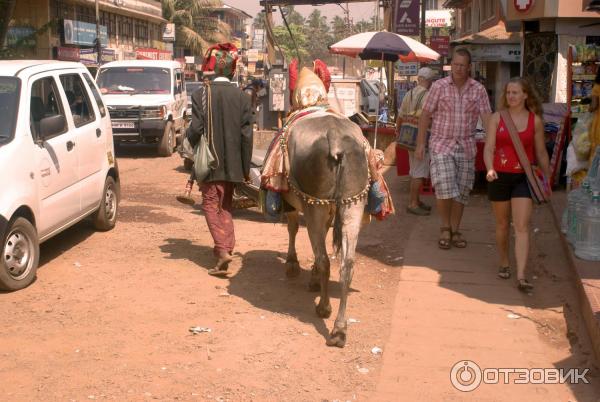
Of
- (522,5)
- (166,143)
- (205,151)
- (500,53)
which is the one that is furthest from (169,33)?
(205,151)

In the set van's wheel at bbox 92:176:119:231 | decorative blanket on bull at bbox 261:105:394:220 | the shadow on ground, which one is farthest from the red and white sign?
decorative blanket on bull at bbox 261:105:394:220

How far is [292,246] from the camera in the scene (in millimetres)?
7156

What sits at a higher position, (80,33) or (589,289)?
(80,33)

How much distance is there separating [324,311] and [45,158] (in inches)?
121

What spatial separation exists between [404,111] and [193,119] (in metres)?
4.31

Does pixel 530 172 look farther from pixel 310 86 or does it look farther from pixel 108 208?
pixel 108 208

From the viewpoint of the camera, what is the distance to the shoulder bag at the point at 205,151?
22.8 feet

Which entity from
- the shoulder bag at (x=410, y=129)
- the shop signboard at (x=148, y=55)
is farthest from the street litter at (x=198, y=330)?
the shop signboard at (x=148, y=55)

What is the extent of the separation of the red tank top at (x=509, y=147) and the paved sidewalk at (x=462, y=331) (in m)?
1.10

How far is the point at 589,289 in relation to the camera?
19.6ft

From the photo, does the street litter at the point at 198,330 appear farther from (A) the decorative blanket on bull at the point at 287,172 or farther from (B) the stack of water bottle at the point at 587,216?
(B) the stack of water bottle at the point at 587,216

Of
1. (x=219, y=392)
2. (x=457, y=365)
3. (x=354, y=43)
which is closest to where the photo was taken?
(x=219, y=392)

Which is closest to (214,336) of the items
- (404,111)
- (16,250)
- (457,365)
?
(457,365)

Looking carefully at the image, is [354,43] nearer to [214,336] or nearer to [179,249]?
[179,249]
